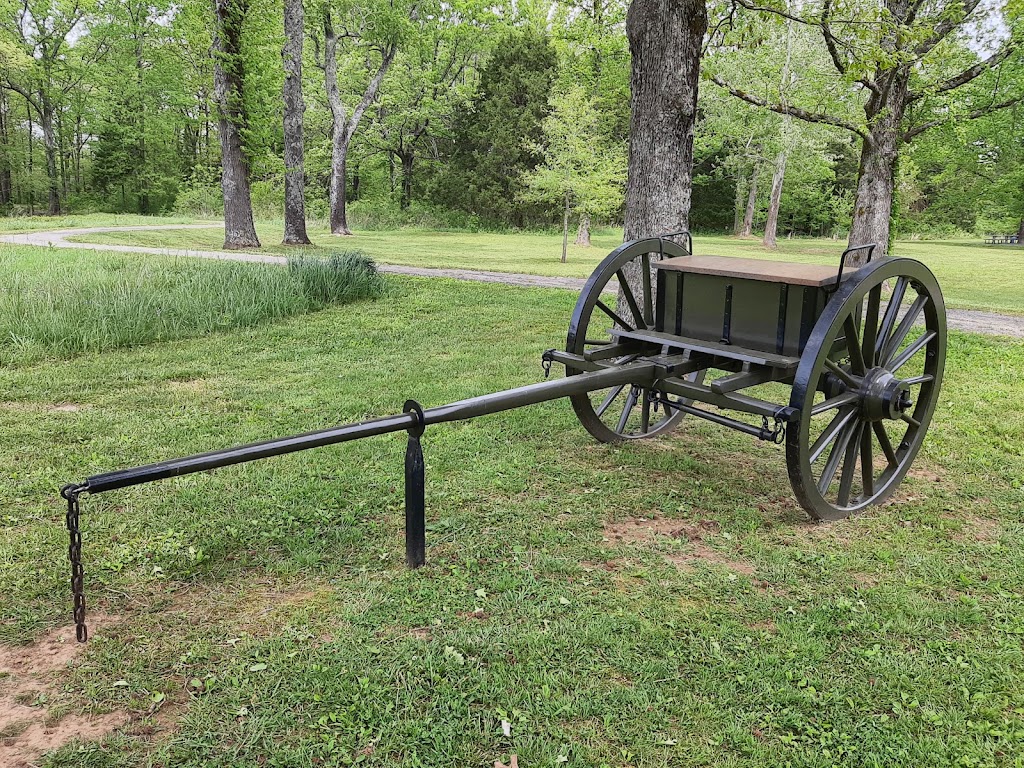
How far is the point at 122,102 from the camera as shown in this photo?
131ft

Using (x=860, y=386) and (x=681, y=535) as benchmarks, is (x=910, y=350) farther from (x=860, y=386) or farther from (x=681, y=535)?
(x=681, y=535)

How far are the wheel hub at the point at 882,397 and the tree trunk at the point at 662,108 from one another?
326 centimetres

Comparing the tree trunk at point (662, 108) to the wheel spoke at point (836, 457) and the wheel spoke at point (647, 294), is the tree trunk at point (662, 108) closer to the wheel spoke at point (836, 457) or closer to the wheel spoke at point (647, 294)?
the wheel spoke at point (647, 294)

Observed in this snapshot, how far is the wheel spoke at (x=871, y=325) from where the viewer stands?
3719mm

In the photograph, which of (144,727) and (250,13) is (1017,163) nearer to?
(250,13)

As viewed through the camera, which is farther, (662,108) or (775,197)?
(775,197)

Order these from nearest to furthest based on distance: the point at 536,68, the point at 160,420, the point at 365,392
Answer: the point at 160,420, the point at 365,392, the point at 536,68

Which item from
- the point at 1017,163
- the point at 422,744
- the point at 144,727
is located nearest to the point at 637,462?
the point at 422,744

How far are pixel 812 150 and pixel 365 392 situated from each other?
96.6 feet

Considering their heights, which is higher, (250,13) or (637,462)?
(250,13)

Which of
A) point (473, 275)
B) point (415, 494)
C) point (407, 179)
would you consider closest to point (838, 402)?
point (415, 494)

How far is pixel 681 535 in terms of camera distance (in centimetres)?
389

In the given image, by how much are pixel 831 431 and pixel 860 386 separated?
31cm

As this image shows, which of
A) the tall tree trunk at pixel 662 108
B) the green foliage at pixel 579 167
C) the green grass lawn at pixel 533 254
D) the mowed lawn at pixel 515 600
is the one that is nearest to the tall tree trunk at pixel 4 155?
the green grass lawn at pixel 533 254
